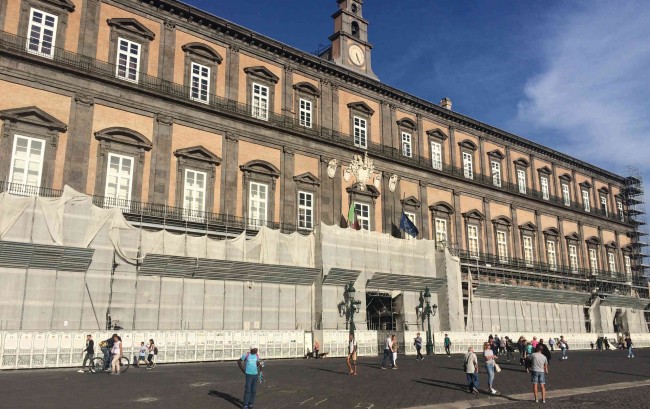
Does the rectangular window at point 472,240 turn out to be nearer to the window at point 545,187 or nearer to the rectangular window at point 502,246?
the rectangular window at point 502,246

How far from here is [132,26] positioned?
27.9m

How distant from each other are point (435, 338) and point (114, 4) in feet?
77.5

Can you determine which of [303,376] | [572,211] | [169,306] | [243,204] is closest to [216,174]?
[243,204]

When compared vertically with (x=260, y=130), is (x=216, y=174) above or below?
below

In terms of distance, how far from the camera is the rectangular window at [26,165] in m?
23.2

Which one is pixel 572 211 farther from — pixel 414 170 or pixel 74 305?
pixel 74 305

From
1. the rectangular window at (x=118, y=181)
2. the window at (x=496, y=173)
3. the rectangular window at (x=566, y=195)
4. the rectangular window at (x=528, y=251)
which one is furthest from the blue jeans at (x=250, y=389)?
the rectangular window at (x=566, y=195)

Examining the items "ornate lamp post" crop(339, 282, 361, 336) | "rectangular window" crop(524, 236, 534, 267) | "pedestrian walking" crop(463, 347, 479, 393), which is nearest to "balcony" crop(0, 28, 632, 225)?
"rectangular window" crop(524, 236, 534, 267)

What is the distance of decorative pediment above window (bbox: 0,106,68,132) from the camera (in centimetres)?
2352

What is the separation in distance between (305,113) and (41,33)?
47.6 ft

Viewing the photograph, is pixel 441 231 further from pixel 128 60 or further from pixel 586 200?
pixel 128 60

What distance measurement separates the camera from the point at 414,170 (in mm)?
38031

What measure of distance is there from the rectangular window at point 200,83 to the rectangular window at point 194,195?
13.5 ft

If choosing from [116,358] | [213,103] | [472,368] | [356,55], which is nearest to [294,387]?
[472,368]
